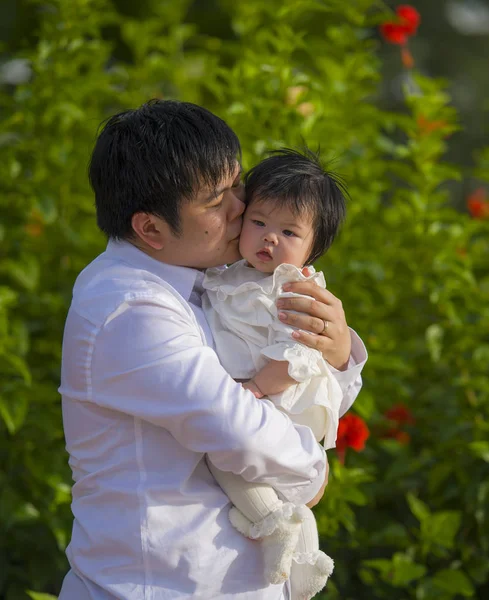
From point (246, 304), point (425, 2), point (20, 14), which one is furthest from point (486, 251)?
point (425, 2)

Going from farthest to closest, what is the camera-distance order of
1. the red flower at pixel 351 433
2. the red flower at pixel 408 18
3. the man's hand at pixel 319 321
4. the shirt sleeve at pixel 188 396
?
the red flower at pixel 408 18 < the red flower at pixel 351 433 < the man's hand at pixel 319 321 < the shirt sleeve at pixel 188 396

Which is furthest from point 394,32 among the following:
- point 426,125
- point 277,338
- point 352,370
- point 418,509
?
point 277,338

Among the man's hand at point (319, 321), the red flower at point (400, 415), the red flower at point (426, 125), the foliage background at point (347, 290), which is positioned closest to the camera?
the man's hand at point (319, 321)

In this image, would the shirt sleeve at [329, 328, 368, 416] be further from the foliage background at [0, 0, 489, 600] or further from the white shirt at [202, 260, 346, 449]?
the foliage background at [0, 0, 489, 600]

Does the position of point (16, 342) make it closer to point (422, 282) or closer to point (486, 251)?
point (422, 282)

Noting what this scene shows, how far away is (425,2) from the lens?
8133 millimetres

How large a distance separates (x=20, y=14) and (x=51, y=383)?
359cm

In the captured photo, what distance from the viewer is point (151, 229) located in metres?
1.81

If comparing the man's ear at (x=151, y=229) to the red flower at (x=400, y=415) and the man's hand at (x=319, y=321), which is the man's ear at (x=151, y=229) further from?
the red flower at (x=400, y=415)

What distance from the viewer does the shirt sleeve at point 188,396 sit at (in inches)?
63.1

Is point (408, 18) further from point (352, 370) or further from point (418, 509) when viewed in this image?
point (352, 370)

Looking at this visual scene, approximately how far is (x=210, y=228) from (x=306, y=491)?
1.80 ft

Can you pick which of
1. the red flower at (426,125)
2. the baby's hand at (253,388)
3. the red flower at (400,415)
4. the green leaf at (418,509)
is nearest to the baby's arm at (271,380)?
the baby's hand at (253,388)

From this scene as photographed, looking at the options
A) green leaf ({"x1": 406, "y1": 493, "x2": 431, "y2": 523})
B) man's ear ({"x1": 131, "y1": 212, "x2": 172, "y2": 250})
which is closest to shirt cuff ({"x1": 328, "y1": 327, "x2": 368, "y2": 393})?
man's ear ({"x1": 131, "y1": 212, "x2": 172, "y2": 250})
